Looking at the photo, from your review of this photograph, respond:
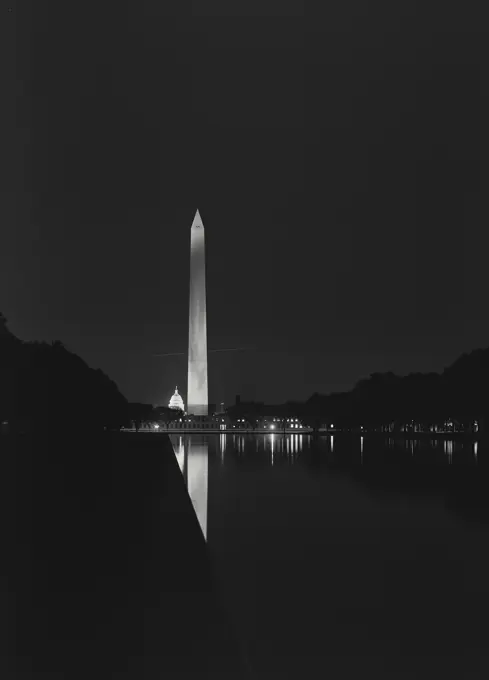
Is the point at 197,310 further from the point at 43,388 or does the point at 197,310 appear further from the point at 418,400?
the point at 43,388

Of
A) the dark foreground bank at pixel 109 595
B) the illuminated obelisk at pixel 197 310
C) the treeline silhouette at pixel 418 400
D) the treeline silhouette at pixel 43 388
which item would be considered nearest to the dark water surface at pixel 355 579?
the dark foreground bank at pixel 109 595

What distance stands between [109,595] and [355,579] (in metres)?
2.34

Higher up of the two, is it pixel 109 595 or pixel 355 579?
pixel 109 595

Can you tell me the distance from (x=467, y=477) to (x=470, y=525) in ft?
29.9

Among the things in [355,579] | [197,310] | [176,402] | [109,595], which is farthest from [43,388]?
[176,402]

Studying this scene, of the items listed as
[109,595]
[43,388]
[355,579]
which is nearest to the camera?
[109,595]

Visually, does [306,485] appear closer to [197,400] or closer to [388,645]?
[388,645]

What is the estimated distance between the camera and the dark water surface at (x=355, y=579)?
17.7ft

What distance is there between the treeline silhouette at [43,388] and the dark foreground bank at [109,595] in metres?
32.6

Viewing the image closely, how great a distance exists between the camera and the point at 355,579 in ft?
25.2

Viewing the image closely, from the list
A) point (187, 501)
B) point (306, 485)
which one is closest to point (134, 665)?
point (187, 501)

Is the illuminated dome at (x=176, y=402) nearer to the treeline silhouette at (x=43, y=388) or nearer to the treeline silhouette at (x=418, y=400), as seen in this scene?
the treeline silhouette at (x=418, y=400)

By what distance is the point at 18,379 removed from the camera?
148ft

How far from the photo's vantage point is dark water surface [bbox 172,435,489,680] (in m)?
5.41
